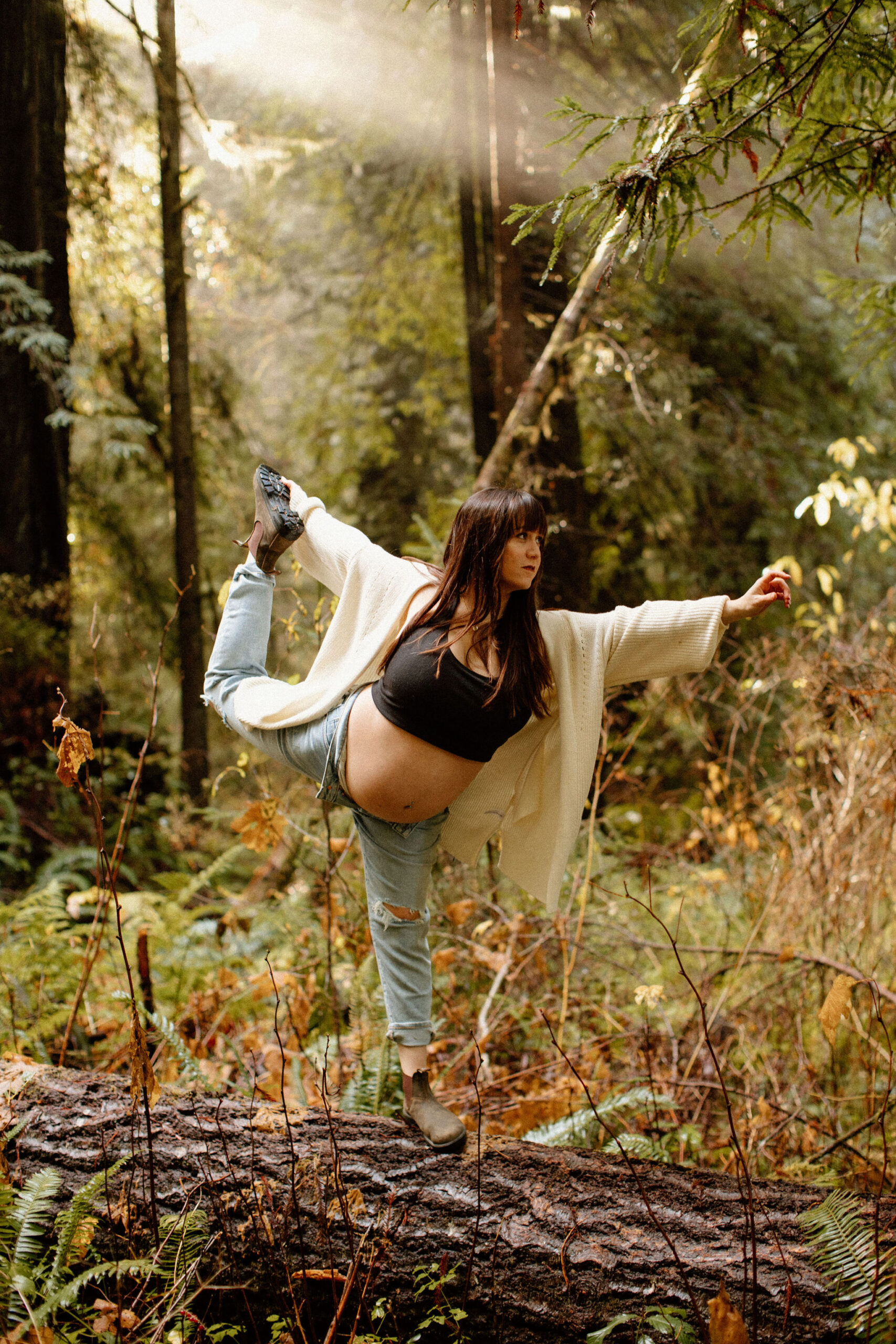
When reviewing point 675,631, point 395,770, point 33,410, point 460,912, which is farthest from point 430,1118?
point 33,410

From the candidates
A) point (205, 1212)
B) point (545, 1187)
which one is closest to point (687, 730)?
point (545, 1187)

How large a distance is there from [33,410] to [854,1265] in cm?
880

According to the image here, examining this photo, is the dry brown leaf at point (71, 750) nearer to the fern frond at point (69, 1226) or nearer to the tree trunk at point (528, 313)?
the fern frond at point (69, 1226)

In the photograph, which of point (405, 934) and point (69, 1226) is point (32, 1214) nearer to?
point (69, 1226)

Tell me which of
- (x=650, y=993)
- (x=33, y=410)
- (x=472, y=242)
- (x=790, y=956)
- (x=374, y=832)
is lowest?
(x=790, y=956)

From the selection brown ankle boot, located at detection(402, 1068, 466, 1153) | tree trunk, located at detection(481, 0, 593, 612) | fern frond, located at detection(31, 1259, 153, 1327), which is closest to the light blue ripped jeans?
brown ankle boot, located at detection(402, 1068, 466, 1153)

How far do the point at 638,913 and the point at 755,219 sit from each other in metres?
3.72

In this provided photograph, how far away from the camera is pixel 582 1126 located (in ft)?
9.78

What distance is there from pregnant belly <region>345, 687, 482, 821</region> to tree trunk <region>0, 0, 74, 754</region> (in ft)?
19.0

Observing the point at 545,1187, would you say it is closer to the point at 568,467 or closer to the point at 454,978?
the point at 454,978

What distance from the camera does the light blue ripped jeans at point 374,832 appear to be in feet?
8.76

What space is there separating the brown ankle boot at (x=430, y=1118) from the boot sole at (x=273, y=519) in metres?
1.73

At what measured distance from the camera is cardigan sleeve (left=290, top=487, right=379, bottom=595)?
2771 mm

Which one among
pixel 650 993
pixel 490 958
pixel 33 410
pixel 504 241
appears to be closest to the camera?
pixel 650 993
